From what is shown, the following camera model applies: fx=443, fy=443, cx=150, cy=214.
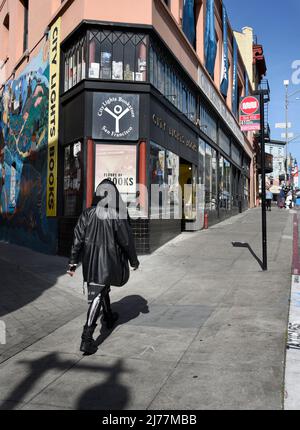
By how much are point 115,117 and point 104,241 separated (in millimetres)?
6572

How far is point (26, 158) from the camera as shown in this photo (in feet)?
50.7

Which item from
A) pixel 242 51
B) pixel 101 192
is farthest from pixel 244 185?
pixel 101 192

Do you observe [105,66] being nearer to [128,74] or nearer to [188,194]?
[128,74]

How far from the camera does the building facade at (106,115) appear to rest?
1107 centimetres

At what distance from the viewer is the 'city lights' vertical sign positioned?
41.4ft

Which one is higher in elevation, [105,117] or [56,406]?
[105,117]

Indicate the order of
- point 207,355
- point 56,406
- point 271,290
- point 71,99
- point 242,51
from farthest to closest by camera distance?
point 242,51 → point 71,99 → point 271,290 → point 207,355 → point 56,406

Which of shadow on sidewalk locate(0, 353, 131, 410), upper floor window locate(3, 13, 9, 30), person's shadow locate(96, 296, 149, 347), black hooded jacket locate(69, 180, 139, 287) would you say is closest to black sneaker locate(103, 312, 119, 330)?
person's shadow locate(96, 296, 149, 347)

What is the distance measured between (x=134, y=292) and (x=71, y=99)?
633cm

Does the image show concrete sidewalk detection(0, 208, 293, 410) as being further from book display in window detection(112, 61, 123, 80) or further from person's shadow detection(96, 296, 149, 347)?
book display in window detection(112, 61, 123, 80)

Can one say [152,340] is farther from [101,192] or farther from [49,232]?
[49,232]

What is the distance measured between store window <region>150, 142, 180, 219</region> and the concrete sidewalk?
9.34 feet

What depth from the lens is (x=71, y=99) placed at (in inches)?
467

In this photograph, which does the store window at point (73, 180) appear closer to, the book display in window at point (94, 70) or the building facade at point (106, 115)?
the building facade at point (106, 115)
